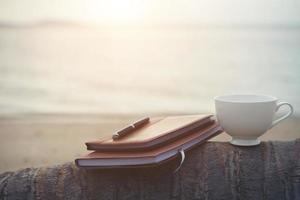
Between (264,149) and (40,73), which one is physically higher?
(40,73)

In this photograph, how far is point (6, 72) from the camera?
3.48ft

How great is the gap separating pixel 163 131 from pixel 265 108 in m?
0.23

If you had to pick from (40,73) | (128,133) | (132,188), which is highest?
(40,73)

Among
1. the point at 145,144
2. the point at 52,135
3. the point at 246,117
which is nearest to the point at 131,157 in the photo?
the point at 145,144

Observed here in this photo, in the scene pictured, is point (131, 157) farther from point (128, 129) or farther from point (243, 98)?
point (243, 98)

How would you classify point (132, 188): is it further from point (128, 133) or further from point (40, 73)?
point (40, 73)

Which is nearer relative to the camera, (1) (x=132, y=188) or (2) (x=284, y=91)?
(1) (x=132, y=188)

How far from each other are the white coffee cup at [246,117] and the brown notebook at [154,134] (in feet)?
0.21

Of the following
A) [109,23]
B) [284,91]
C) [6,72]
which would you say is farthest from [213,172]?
[6,72]

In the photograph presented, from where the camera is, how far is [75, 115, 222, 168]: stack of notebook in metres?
0.78

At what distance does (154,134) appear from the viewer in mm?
825

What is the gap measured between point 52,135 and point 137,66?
0.30 meters

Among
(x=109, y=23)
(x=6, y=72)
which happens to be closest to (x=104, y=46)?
(x=109, y=23)

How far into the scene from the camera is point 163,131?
842 mm
